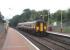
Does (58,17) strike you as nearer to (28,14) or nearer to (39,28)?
(28,14)

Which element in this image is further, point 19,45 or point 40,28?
point 40,28

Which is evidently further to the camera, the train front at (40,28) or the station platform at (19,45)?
the train front at (40,28)

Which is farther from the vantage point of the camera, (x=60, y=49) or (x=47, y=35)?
(x=47, y=35)

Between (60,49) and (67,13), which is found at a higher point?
(67,13)

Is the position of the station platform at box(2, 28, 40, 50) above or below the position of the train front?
below

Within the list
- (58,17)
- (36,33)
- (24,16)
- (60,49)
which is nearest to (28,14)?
(24,16)

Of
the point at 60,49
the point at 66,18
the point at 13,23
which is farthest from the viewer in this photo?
the point at 13,23

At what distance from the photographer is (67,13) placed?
89.1 metres

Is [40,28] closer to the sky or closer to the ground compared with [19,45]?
closer to the sky

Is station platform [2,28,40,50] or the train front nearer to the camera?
station platform [2,28,40,50]

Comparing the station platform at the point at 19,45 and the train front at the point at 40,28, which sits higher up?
the train front at the point at 40,28

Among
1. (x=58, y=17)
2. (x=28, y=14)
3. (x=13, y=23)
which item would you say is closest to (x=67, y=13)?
(x=58, y=17)

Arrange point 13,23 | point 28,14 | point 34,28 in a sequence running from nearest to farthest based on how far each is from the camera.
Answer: point 34,28, point 28,14, point 13,23

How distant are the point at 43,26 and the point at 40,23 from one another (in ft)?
3.43
